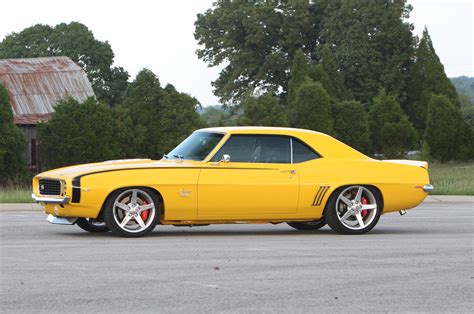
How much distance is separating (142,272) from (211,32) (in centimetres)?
7655

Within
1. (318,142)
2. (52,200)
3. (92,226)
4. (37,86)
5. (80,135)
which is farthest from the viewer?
(37,86)

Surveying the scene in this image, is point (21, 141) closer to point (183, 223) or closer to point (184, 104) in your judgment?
point (184, 104)

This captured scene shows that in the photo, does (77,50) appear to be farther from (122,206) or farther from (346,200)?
(122,206)

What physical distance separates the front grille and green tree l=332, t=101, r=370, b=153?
148 feet

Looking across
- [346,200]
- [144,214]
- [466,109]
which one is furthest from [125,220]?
[466,109]

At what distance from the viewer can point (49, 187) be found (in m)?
15.6

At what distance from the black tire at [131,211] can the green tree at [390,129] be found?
49.9m

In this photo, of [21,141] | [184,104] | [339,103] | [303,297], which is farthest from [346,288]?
[339,103]

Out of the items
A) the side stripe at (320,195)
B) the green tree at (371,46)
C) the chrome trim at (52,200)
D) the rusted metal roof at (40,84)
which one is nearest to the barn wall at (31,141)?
the rusted metal roof at (40,84)

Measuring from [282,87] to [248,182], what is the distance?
233 feet

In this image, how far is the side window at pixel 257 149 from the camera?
1602cm

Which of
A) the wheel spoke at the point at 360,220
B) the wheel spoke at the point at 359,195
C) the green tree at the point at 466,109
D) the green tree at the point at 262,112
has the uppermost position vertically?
the green tree at the point at 466,109

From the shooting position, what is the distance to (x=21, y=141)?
46312 millimetres

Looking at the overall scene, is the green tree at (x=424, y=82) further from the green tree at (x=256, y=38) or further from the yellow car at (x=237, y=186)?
the yellow car at (x=237, y=186)
